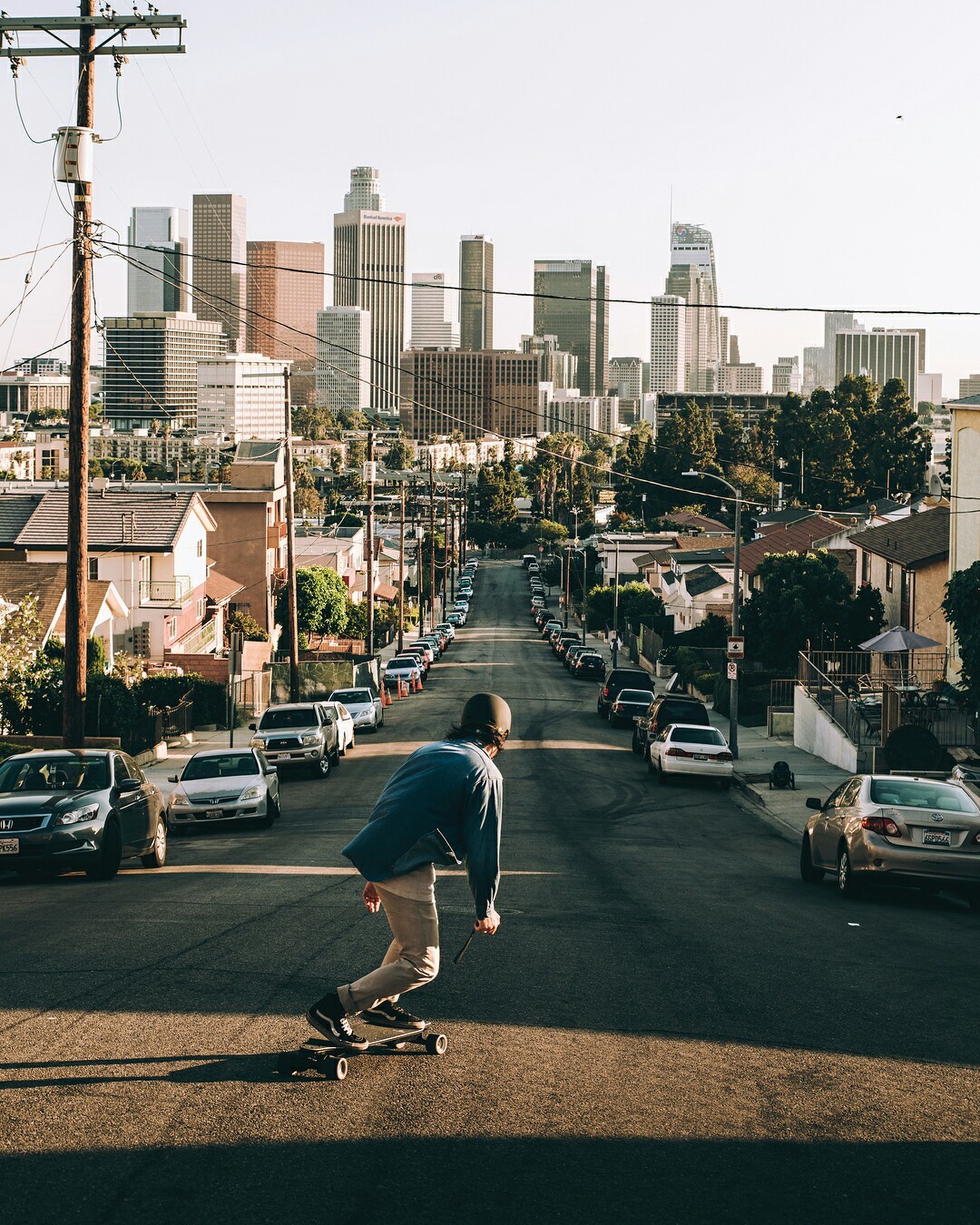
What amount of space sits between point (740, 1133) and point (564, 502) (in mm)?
183537

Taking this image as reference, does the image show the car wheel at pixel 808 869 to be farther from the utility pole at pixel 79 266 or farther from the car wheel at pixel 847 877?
the utility pole at pixel 79 266

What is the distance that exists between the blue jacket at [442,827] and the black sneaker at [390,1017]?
2.43 ft

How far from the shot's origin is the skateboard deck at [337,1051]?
21.2ft

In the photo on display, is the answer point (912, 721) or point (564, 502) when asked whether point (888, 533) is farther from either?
point (564, 502)

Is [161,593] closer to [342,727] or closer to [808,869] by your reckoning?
[342,727]

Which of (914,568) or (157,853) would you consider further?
(914,568)

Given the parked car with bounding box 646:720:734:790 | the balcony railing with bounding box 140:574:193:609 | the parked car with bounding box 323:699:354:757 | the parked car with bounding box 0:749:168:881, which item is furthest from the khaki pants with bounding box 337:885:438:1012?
the balcony railing with bounding box 140:574:193:609

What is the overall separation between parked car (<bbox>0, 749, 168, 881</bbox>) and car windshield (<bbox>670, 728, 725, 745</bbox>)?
55.3 feet

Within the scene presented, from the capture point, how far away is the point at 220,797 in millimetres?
23062

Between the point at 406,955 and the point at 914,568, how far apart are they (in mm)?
39784

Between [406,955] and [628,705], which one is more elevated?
[406,955]

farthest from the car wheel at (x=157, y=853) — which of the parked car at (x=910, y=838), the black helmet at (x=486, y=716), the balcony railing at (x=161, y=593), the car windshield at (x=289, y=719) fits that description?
the balcony railing at (x=161, y=593)

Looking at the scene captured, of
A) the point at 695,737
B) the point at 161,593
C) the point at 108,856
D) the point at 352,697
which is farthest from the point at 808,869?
the point at 161,593

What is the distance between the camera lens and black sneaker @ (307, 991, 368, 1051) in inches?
261
